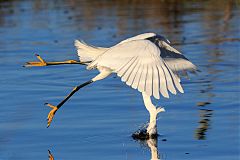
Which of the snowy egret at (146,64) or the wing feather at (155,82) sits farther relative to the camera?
the snowy egret at (146,64)

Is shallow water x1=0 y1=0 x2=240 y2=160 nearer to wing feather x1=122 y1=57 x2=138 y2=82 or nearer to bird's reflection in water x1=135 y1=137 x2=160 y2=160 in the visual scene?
bird's reflection in water x1=135 y1=137 x2=160 y2=160

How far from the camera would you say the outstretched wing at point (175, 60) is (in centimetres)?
787

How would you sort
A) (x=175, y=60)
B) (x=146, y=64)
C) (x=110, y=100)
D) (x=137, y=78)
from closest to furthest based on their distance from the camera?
1. (x=137, y=78)
2. (x=146, y=64)
3. (x=175, y=60)
4. (x=110, y=100)

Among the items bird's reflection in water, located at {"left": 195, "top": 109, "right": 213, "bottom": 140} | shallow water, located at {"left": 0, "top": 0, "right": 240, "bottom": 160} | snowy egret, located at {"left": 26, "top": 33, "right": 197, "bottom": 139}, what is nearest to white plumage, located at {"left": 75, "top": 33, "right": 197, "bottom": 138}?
snowy egret, located at {"left": 26, "top": 33, "right": 197, "bottom": 139}

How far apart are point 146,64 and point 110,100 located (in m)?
2.32

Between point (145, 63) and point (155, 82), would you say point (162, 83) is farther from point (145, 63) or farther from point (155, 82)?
point (145, 63)

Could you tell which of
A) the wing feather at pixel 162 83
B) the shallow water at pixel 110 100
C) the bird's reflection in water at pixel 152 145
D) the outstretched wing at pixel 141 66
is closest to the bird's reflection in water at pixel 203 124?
the shallow water at pixel 110 100

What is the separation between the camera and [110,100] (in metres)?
9.51

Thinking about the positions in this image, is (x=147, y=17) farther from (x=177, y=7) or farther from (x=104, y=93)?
(x=104, y=93)

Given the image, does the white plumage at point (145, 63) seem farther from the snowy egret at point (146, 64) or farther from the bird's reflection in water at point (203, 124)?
the bird's reflection in water at point (203, 124)

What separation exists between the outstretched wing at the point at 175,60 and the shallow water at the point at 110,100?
0.56 meters

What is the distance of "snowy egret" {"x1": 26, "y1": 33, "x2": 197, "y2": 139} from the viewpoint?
700 centimetres

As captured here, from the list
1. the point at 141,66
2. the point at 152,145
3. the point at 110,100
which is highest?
the point at 141,66

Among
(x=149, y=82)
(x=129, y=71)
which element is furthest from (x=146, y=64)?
(x=149, y=82)
